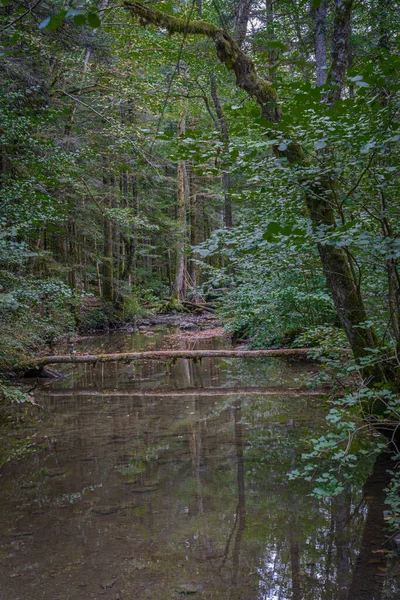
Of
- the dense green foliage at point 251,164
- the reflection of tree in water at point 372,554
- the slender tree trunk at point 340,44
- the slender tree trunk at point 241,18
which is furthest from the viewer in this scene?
the slender tree trunk at point 241,18

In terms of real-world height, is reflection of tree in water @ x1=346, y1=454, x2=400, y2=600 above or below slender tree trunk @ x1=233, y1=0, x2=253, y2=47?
below

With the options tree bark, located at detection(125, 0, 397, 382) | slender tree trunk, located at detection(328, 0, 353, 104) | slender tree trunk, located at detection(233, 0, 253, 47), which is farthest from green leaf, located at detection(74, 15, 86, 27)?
slender tree trunk, located at detection(233, 0, 253, 47)

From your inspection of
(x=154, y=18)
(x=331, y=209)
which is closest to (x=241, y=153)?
(x=331, y=209)

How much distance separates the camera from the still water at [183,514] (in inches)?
120

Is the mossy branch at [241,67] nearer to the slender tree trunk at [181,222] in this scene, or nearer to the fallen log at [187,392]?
the fallen log at [187,392]

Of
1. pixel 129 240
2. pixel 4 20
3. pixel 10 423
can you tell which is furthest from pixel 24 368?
pixel 129 240

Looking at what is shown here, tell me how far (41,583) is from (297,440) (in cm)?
358

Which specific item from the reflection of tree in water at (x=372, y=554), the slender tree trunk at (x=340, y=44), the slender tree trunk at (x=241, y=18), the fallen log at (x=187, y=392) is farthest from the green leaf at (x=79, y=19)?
the slender tree trunk at (x=241, y=18)

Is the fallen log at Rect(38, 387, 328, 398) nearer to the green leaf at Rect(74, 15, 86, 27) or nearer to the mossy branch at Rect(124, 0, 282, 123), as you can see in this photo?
the mossy branch at Rect(124, 0, 282, 123)

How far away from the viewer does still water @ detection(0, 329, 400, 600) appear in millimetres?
3053

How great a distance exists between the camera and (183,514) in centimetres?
400

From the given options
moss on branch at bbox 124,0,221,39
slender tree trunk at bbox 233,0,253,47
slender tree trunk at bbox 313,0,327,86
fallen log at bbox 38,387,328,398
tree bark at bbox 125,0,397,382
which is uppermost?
slender tree trunk at bbox 233,0,253,47

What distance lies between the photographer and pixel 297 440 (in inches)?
227

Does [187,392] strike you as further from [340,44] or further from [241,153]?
[340,44]
